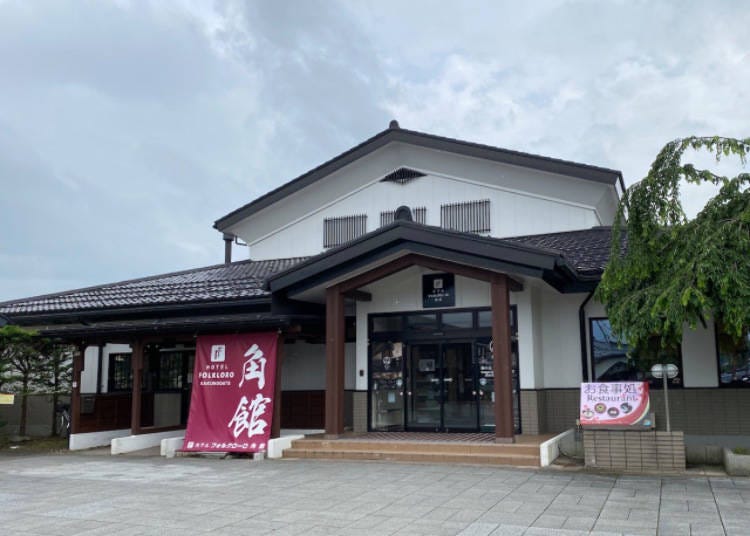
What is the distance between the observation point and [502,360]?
1219 centimetres

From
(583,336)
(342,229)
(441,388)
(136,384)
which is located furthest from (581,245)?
(136,384)

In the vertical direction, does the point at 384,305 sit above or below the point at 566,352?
above

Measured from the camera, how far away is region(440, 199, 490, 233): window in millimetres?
16547

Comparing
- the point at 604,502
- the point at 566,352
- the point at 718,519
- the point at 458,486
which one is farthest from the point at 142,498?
the point at 566,352

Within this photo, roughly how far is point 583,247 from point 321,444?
663cm

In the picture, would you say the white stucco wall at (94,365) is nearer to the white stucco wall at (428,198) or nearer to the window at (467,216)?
the white stucco wall at (428,198)

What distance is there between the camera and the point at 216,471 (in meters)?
11.6

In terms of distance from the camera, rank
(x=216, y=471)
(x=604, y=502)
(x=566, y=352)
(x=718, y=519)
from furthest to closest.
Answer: (x=566, y=352) < (x=216, y=471) < (x=604, y=502) < (x=718, y=519)

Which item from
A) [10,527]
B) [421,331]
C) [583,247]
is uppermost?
[583,247]

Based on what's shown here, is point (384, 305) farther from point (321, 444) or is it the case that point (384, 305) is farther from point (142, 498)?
point (142, 498)

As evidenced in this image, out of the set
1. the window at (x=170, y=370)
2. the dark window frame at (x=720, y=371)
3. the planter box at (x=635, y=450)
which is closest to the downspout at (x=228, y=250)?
the window at (x=170, y=370)

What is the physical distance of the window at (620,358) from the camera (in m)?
12.9

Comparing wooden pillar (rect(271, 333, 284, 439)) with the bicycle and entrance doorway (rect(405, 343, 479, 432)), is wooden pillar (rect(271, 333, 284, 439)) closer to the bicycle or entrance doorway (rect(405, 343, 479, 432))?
entrance doorway (rect(405, 343, 479, 432))

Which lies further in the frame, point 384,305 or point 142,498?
point 384,305
